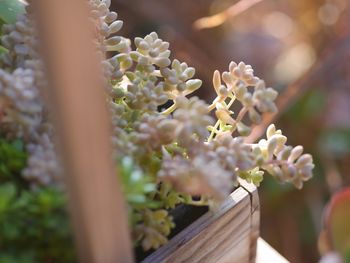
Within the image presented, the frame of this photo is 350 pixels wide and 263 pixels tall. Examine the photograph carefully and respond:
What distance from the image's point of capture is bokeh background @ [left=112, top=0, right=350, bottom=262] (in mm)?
1520

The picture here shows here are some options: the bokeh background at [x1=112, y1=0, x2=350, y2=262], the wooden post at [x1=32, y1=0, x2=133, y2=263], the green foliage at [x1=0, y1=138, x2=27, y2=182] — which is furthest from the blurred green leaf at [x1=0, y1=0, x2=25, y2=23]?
the bokeh background at [x1=112, y1=0, x2=350, y2=262]

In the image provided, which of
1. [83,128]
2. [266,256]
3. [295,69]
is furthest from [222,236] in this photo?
[295,69]

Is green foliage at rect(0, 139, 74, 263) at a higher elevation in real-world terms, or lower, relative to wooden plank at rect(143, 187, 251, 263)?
higher

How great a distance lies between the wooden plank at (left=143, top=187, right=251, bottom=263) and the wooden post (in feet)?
0.48

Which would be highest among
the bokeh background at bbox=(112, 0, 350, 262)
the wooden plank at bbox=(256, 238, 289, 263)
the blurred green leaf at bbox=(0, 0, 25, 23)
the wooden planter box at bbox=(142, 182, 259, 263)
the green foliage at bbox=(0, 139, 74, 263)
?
the blurred green leaf at bbox=(0, 0, 25, 23)

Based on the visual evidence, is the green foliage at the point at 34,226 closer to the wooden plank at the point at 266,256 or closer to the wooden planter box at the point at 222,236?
the wooden planter box at the point at 222,236

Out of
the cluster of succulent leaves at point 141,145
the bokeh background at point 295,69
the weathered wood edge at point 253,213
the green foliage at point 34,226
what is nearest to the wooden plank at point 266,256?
the weathered wood edge at point 253,213

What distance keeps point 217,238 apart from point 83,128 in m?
0.26

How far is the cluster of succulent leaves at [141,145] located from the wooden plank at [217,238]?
26 mm

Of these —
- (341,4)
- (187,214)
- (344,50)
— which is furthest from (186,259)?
(341,4)

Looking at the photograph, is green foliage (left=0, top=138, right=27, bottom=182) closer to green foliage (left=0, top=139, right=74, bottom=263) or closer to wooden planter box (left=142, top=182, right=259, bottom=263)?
green foliage (left=0, top=139, right=74, bottom=263)

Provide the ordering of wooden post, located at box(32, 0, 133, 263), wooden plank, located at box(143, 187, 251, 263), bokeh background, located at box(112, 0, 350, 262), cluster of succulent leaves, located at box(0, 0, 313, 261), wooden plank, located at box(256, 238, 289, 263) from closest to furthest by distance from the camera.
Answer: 1. wooden post, located at box(32, 0, 133, 263)
2. cluster of succulent leaves, located at box(0, 0, 313, 261)
3. wooden plank, located at box(143, 187, 251, 263)
4. wooden plank, located at box(256, 238, 289, 263)
5. bokeh background, located at box(112, 0, 350, 262)

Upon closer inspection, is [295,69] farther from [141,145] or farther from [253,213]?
[141,145]

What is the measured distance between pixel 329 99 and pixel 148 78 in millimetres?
1180
